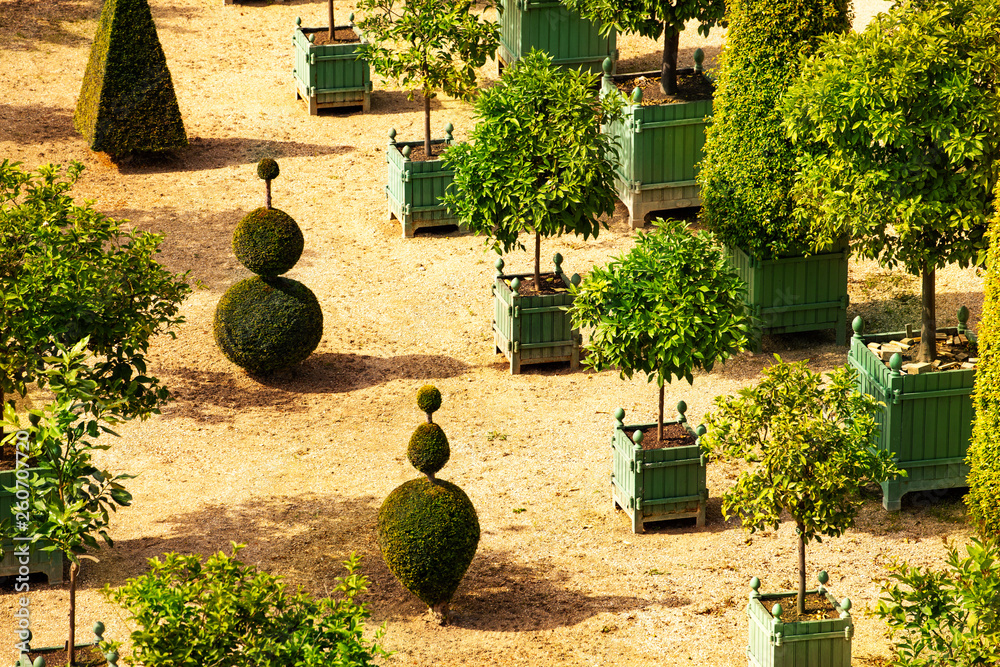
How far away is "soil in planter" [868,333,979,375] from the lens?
2120 centimetres

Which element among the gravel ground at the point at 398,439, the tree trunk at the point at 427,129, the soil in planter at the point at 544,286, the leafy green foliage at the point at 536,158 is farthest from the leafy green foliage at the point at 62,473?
the tree trunk at the point at 427,129

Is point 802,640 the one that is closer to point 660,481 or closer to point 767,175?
point 660,481

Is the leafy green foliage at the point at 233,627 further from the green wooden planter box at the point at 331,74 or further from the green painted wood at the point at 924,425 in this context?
the green wooden planter box at the point at 331,74

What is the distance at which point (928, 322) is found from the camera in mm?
21344

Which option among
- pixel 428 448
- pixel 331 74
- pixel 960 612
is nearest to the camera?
pixel 960 612

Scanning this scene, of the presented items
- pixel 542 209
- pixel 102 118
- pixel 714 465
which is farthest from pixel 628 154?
pixel 102 118

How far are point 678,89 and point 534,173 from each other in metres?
6.39

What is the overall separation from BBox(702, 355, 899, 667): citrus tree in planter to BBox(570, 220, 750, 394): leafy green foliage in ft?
9.04

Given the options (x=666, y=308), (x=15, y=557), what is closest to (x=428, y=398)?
(x=666, y=308)

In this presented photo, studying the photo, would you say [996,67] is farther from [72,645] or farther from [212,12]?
[212,12]

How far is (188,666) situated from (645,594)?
7.27 m

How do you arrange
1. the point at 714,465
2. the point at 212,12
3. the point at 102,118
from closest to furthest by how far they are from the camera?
the point at 714,465, the point at 102,118, the point at 212,12

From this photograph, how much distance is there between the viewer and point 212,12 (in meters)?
37.9

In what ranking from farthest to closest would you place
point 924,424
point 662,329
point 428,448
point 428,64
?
point 428,64 < point 924,424 < point 662,329 < point 428,448
